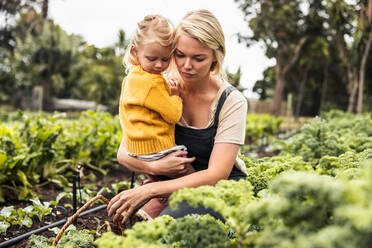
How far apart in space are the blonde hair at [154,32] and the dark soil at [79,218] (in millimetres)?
1083

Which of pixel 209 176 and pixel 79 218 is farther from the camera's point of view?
pixel 79 218

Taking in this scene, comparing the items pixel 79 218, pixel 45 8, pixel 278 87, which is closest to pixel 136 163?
pixel 79 218

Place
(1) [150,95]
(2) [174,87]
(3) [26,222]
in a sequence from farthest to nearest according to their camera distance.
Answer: (3) [26,222], (2) [174,87], (1) [150,95]

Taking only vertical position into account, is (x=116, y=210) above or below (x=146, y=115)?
below

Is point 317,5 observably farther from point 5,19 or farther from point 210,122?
point 5,19

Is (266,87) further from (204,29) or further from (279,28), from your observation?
(204,29)

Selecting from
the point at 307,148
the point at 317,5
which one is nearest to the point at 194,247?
the point at 307,148

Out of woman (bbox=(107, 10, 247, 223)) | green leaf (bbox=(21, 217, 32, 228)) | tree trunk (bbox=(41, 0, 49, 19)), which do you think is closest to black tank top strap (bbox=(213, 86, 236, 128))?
woman (bbox=(107, 10, 247, 223))

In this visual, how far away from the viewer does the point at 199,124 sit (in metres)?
2.35

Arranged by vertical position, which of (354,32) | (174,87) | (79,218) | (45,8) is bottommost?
(79,218)

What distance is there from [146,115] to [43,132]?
2.47 metres

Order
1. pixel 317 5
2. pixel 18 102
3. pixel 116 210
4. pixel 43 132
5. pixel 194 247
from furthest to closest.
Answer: pixel 18 102, pixel 317 5, pixel 43 132, pixel 116 210, pixel 194 247

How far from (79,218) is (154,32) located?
6.11 ft

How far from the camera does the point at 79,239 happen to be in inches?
72.3
